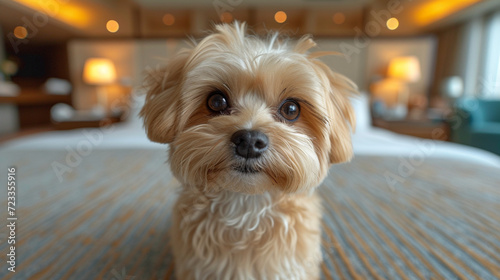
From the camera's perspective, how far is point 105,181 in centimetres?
145

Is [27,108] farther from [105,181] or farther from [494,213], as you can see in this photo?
→ [494,213]

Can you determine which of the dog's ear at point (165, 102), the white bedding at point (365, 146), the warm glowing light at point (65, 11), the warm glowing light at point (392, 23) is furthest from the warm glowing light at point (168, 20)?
the dog's ear at point (165, 102)

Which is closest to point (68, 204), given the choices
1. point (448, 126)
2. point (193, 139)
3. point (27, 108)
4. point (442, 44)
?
point (193, 139)

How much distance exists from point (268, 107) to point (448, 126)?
3.97 metres

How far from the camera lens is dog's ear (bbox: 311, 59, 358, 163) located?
728 millimetres

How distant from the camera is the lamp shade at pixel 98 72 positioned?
4.14 metres

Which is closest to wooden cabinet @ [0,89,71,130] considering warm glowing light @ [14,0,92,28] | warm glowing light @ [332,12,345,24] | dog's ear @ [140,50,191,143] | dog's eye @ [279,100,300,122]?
warm glowing light @ [14,0,92,28]

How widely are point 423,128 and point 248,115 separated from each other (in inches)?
155

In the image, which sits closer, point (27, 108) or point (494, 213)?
point (494, 213)

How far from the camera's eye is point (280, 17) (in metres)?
4.14

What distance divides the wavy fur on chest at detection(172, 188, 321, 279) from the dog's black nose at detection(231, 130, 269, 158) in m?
0.19

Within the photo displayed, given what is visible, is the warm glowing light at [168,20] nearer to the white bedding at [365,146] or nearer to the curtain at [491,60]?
the white bedding at [365,146]

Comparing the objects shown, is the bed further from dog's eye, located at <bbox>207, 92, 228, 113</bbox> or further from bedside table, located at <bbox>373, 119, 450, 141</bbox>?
bedside table, located at <bbox>373, 119, 450, 141</bbox>

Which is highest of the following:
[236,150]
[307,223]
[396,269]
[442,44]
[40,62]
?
[442,44]
